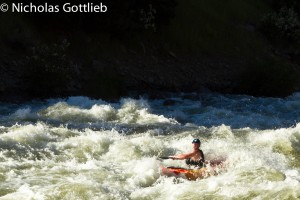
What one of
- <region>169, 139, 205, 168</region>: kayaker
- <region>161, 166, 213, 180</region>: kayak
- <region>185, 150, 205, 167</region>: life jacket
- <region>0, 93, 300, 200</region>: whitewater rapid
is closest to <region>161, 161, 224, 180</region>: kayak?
<region>161, 166, 213, 180</region>: kayak

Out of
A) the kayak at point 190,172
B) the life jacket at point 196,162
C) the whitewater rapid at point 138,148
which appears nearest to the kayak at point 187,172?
the kayak at point 190,172

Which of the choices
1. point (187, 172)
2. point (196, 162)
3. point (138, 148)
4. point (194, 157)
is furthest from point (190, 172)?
point (138, 148)

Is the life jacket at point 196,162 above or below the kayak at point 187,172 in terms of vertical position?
above

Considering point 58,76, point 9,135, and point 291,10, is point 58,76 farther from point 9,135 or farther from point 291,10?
point 291,10

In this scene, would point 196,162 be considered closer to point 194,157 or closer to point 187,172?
point 194,157

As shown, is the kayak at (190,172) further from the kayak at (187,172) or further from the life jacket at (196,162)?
the life jacket at (196,162)

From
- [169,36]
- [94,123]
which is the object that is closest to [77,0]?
[169,36]

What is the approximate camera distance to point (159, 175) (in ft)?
43.2

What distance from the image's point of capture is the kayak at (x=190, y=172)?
13.0m

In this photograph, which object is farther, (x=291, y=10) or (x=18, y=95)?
(x=291, y=10)

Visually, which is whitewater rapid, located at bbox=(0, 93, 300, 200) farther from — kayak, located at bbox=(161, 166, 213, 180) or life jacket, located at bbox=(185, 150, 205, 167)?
life jacket, located at bbox=(185, 150, 205, 167)

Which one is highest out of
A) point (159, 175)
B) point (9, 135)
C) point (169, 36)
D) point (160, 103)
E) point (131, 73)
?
point (169, 36)

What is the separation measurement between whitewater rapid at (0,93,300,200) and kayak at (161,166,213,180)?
0.22 m

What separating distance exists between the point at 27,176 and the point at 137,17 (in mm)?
14647
